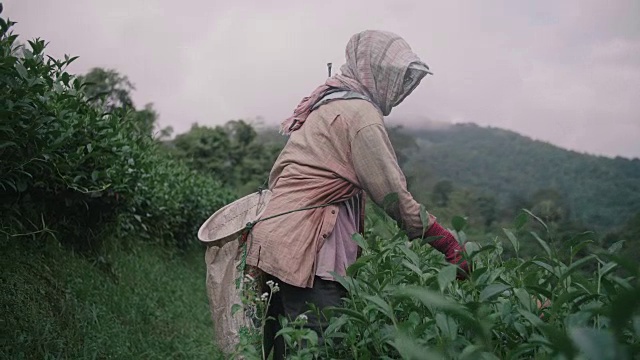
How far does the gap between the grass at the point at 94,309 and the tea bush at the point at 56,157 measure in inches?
6.8

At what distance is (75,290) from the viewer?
13.5ft

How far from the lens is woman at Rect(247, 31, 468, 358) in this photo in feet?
7.47

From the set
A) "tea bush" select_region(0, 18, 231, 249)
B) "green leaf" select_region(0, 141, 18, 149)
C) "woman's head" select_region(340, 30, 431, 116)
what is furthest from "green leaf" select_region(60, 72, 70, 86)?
"woman's head" select_region(340, 30, 431, 116)

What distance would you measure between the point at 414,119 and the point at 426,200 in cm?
69

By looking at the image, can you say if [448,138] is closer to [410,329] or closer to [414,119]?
[414,119]

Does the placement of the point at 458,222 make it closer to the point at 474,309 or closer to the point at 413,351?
the point at 474,309

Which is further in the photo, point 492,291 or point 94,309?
point 94,309

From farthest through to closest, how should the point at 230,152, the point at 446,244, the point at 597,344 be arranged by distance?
the point at 230,152
the point at 446,244
the point at 597,344

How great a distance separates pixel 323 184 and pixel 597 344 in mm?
1692

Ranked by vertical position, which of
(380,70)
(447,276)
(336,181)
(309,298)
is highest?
(380,70)

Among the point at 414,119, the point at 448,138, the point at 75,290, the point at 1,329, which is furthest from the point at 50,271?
the point at 448,138

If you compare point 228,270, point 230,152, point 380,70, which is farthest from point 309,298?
point 230,152

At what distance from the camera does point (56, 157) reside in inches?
135

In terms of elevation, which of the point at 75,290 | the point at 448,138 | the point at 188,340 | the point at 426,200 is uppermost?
the point at 448,138
